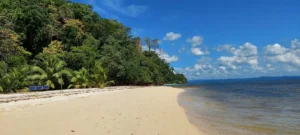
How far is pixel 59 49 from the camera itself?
3716 centimetres

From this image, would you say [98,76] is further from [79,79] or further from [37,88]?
[37,88]

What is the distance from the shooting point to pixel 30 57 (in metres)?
36.6

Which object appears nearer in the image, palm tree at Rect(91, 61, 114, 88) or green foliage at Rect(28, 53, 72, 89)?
green foliage at Rect(28, 53, 72, 89)

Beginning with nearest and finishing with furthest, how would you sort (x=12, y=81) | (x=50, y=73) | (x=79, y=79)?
(x=12, y=81) → (x=50, y=73) → (x=79, y=79)

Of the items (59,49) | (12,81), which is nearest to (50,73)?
(12,81)

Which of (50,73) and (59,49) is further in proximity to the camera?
(59,49)

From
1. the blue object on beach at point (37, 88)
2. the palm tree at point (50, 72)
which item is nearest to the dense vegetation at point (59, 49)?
the palm tree at point (50, 72)

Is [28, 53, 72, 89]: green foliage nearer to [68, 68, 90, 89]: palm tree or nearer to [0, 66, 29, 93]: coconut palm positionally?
[68, 68, 90, 89]: palm tree

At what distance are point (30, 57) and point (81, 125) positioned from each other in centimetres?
3322

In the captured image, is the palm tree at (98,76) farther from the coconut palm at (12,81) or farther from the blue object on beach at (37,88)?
the coconut palm at (12,81)

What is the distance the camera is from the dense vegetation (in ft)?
86.2

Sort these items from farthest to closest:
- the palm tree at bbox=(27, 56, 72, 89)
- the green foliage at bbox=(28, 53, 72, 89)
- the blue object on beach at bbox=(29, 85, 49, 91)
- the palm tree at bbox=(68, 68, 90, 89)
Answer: the palm tree at bbox=(68, 68, 90, 89) → the palm tree at bbox=(27, 56, 72, 89) → the green foliage at bbox=(28, 53, 72, 89) → the blue object on beach at bbox=(29, 85, 49, 91)

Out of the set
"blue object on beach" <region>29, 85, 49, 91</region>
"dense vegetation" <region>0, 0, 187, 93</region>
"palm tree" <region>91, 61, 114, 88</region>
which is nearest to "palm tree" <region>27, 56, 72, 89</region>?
"dense vegetation" <region>0, 0, 187, 93</region>

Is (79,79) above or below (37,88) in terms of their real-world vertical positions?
above
